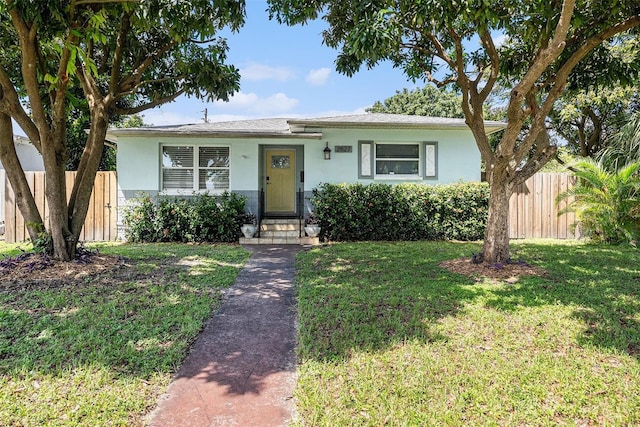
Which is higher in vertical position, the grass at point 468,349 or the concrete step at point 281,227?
the concrete step at point 281,227

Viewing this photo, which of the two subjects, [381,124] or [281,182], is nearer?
[381,124]

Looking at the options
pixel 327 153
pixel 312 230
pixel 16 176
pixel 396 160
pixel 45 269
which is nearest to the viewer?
pixel 45 269

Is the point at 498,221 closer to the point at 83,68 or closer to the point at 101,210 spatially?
the point at 83,68

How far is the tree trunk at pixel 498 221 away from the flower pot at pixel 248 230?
5.65 metres

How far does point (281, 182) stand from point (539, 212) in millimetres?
7528

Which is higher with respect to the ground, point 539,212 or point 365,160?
point 365,160

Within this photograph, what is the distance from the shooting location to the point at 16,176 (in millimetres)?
5883

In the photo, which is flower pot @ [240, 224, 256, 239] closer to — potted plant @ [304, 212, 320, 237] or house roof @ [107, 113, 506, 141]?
potted plant @ [304, 212, 320, 237]

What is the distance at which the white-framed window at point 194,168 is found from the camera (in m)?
10.3

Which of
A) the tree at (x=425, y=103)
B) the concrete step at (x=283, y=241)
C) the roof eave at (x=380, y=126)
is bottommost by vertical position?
the concrete step at (x=283, y=241)

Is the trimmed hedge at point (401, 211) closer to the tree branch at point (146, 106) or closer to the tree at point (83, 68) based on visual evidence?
the tree at point (83, 68)

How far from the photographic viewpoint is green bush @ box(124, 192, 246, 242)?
9.39 metres

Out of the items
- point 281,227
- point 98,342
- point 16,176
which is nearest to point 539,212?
point 281,227

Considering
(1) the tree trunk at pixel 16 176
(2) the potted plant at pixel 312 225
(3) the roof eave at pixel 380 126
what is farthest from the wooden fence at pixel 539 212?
(1) the tree trunk at pixel 16 176
